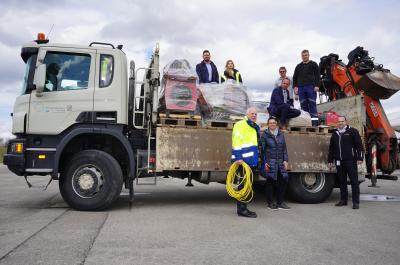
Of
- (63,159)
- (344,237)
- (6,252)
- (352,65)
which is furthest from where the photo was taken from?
(352,65)

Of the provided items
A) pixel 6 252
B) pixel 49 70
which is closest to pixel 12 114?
pixel 49 70

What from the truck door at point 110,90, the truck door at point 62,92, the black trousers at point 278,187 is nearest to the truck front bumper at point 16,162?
the truck door at point 62,92

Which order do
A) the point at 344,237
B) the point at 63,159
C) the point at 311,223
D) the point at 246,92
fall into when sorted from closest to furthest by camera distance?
the point at 344,237 → the point at 311,223 → the point at 63,159 → the point at 246,92

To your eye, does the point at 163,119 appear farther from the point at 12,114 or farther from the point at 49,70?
the point at 12,114

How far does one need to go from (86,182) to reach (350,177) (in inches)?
201

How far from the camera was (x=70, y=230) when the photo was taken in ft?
16.7

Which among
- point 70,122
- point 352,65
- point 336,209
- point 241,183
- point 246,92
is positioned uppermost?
point 352,65

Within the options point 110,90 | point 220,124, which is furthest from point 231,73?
point 110,90

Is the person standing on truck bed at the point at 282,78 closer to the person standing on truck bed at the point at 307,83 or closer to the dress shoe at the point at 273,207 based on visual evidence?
the person standing on truck bed at the point at 307,83

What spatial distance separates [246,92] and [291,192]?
7.56 ft

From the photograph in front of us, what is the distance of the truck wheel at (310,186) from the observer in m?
7.95

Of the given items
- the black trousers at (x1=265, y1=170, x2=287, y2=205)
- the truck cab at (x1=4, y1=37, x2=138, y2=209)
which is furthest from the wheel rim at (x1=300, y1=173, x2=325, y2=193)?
the truck cab at (x1=4, y1=37, x2=138, y2=209)

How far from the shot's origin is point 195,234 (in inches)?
197

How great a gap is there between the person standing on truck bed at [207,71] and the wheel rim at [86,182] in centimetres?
313
